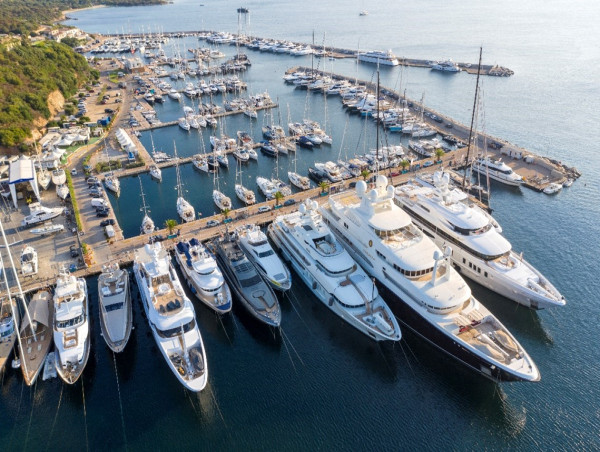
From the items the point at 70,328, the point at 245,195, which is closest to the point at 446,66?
the point at 245,195

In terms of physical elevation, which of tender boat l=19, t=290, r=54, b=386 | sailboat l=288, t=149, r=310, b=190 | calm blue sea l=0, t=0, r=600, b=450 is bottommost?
calm blue sea l=0, t=0, r=600, b=450

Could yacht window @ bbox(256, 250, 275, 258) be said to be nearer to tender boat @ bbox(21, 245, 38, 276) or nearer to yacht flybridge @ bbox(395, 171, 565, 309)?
yacht flybridge @ bbox(395, 171, 565, 309)

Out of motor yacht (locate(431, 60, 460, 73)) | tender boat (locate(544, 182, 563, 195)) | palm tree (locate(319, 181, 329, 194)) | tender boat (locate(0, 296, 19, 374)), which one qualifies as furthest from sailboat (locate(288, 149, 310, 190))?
motor yacht (locate(431, 60, 460, 73))

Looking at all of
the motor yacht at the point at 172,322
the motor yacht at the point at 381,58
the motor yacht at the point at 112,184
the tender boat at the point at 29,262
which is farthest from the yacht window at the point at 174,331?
the motor yacht at the point at 381,58

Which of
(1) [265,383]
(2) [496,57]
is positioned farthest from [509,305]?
(2) [496,57]

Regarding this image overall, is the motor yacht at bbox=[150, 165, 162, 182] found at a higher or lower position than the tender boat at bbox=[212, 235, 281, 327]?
higher

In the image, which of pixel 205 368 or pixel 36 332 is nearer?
pixel 205 368

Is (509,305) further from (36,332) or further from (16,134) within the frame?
(16,134)

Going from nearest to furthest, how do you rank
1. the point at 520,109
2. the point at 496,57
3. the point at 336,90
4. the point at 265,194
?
the point at 265,194
the point at 520,109
the point at 336,90
the point at 496,57
